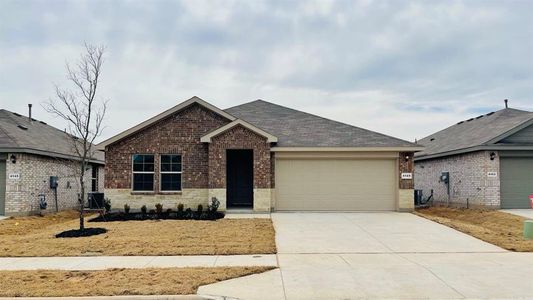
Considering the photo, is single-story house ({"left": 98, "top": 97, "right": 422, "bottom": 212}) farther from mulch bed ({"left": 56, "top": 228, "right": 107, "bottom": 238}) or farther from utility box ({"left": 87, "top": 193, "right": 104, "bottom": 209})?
mulch bed ({"left": 56, "top": 228, "right": 107, "bottom": 238})

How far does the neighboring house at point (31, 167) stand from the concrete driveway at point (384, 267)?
36.5 ft

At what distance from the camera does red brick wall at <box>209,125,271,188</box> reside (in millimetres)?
18531

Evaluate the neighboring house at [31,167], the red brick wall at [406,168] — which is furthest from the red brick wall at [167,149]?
the red brick wall at [406,168]

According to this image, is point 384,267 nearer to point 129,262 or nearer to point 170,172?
point 129,262

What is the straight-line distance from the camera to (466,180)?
67.8 feet

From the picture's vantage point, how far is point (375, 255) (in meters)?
10.3

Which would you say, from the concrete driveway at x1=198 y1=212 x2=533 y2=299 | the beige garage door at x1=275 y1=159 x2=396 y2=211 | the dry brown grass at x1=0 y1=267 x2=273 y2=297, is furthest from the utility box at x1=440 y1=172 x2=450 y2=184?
the dry brown grass at x1=0 y1=267 x2=273 y2=297

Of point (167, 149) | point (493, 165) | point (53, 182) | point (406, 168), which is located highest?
point (167, 149)

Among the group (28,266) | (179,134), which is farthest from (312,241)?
(179,134)

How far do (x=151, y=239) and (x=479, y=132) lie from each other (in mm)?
17145

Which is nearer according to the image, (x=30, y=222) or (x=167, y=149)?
(x=30, y=222)

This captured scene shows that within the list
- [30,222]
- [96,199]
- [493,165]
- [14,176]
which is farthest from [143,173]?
[493,165]

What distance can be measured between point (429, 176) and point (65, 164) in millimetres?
19573

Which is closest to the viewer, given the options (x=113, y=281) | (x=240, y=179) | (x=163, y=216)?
(x=113, y=281)
